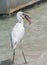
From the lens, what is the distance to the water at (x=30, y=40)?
409 centimetres

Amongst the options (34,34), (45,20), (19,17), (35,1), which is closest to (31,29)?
(34,34)

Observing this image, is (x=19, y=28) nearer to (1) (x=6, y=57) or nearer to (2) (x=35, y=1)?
(1) (x=6, y=57)

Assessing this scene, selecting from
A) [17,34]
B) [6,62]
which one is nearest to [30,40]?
[6,62]

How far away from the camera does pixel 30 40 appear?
4984 millimetres

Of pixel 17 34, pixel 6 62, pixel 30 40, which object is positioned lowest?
pixel 30 40

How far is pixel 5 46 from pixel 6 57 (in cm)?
58

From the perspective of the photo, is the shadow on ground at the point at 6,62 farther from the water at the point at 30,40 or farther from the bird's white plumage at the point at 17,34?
the bird's white plumage at the point at 17,34

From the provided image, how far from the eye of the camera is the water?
4.09 meters

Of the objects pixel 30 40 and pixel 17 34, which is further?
pixel 30 40

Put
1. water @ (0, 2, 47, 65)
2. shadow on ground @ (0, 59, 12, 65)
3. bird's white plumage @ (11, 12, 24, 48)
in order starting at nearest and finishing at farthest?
bird's white plumage @ (11, 12, 24, 48)
shadow on ground @ (0, 59, 12, 65)
water @ (0, 2, 47, 65)

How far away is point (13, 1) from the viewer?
757cm

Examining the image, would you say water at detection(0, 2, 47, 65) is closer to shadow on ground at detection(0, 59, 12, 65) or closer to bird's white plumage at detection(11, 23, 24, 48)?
shadow on ground at detection(0, 59, 12, 65)

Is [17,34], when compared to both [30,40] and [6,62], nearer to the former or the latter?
[6,62]

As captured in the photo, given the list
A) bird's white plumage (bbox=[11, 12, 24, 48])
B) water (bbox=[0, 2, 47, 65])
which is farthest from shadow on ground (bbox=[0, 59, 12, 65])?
bird's white plumage (bbox=[11, 12, 24, 48])
